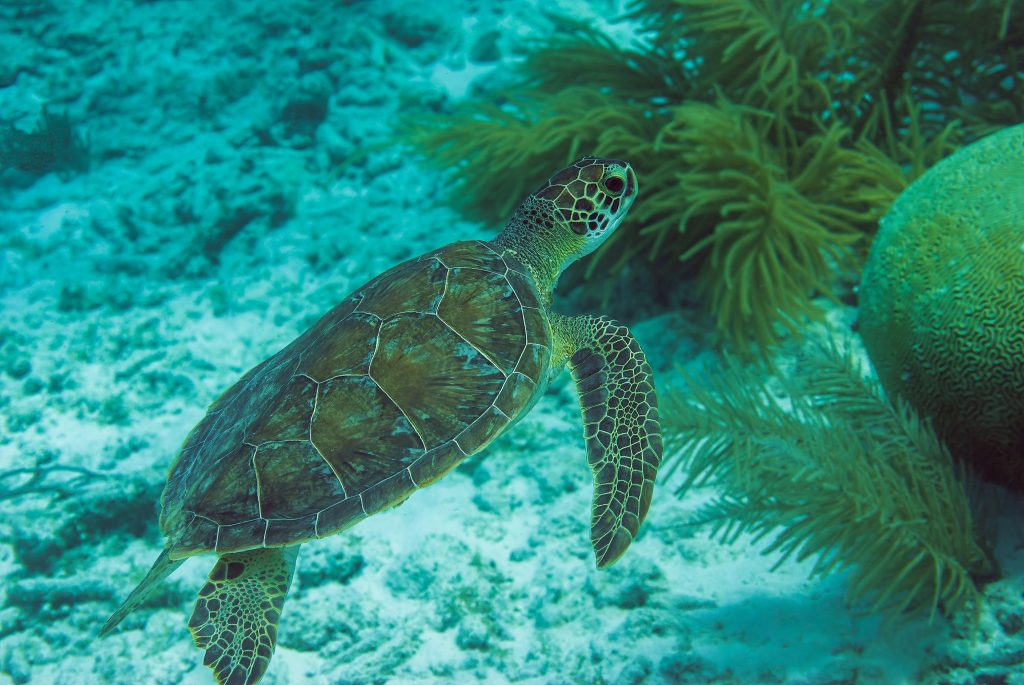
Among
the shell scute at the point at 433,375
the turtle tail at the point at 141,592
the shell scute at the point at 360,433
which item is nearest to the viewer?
the turtle tail at the point at 141,592

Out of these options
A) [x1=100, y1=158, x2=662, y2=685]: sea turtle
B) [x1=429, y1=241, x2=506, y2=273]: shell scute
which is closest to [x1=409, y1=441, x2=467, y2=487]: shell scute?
[x1=100, y1=158, x2=662, y2=685]: sea turtle

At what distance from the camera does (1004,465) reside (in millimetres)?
2193

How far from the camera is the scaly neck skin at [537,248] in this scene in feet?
9.25

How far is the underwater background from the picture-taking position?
2.14 metres

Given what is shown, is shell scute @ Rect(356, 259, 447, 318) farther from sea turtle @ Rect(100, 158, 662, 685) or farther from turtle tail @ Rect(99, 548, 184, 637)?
turtle tail @ Rect(99, 548, 184, 637)

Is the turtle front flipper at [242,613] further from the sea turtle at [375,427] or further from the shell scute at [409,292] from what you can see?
the shell scute at [409,292]

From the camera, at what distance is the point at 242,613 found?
2.03 meters

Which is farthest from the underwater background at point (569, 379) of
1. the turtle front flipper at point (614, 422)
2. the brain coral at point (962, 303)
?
the turtle front flipper at point (614, 422)

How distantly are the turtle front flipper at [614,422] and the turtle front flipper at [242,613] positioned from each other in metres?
1.20

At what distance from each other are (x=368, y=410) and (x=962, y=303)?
7.84 feet

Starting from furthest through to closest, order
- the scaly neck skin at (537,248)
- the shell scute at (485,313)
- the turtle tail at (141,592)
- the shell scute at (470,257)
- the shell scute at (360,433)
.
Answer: the scaly neck skin at (537,248) → the shell scute at (470,257) → the shell scute at (485,313) → the shell scute at (360,433) → the turtle tail at (141,592)

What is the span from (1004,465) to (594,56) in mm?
3809

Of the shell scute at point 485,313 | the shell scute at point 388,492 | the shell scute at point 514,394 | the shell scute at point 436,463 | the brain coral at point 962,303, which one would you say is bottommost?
the shell scute at point 388,492

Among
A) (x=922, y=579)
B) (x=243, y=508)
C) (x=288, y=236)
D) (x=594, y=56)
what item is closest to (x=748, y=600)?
(x=922, y=579)
